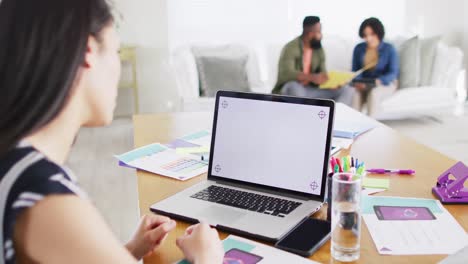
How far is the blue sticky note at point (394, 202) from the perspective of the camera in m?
1.22

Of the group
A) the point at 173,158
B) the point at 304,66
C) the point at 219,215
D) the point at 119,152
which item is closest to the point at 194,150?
the point at 173,158

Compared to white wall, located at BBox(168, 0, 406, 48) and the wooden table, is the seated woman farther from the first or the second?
the wooden table

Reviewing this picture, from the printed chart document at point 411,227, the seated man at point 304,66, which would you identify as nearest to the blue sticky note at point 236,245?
the printed chart document at point 411,227

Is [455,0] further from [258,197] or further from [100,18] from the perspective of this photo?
[100,18]

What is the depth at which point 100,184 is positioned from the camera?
3.35 m

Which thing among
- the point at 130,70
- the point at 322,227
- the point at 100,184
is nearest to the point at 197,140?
the point at 322,227

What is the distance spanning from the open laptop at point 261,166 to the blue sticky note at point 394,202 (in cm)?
12

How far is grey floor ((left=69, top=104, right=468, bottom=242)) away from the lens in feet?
9.55

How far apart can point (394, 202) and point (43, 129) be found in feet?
2.73

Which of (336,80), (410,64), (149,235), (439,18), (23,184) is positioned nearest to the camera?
(23,184)

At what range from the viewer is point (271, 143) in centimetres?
129

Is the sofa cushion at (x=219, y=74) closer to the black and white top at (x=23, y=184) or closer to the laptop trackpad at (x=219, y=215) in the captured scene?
the laptop trackpad at (x=219, y=215)

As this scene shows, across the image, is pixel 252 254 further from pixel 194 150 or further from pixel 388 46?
pixel 388 46

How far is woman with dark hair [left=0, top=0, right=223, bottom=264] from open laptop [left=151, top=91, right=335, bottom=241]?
45cm
